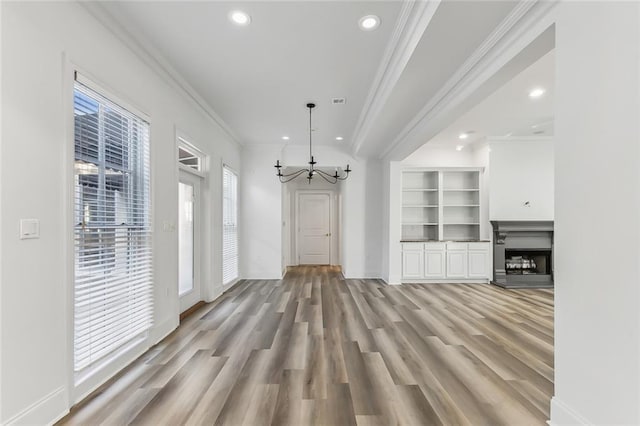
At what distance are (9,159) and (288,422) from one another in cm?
213

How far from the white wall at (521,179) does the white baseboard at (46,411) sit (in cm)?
648

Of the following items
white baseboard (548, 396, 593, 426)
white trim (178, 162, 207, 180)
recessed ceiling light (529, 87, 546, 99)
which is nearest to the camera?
white baseboard (548, 396, 593, 426)

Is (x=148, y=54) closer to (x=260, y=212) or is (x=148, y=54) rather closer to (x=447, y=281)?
(x=260, y=212)

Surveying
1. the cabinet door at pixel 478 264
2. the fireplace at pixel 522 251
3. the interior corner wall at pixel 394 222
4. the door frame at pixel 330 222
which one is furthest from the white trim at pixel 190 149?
the fireplace at pixel 522 251

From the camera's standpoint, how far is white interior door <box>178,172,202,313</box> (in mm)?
3803

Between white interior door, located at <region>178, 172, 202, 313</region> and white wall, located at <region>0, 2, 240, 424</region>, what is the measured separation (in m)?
1.67

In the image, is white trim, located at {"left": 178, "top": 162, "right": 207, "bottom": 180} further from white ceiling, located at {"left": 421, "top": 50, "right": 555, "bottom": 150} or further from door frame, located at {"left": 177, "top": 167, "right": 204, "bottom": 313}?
white ceiling, located at {"left": 421, "top": 50, "right": 555, "bottom": 150}

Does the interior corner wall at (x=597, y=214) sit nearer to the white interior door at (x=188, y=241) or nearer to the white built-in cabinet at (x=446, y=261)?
the white interior door at (x=188, y=241)

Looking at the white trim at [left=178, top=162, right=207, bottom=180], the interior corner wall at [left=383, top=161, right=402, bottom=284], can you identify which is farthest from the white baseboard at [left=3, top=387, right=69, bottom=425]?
the interior corner wall at [left=383, top=161, right=402, bottom=284]

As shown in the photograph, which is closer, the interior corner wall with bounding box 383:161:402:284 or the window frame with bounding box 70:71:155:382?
the window frame with bounding box 70:71:155:382

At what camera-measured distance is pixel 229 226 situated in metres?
5.44

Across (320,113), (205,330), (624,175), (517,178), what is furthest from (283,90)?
(517,178)

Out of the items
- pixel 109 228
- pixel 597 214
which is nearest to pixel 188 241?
pixel 109 228

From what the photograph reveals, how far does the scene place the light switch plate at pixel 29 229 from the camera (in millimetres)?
1604
